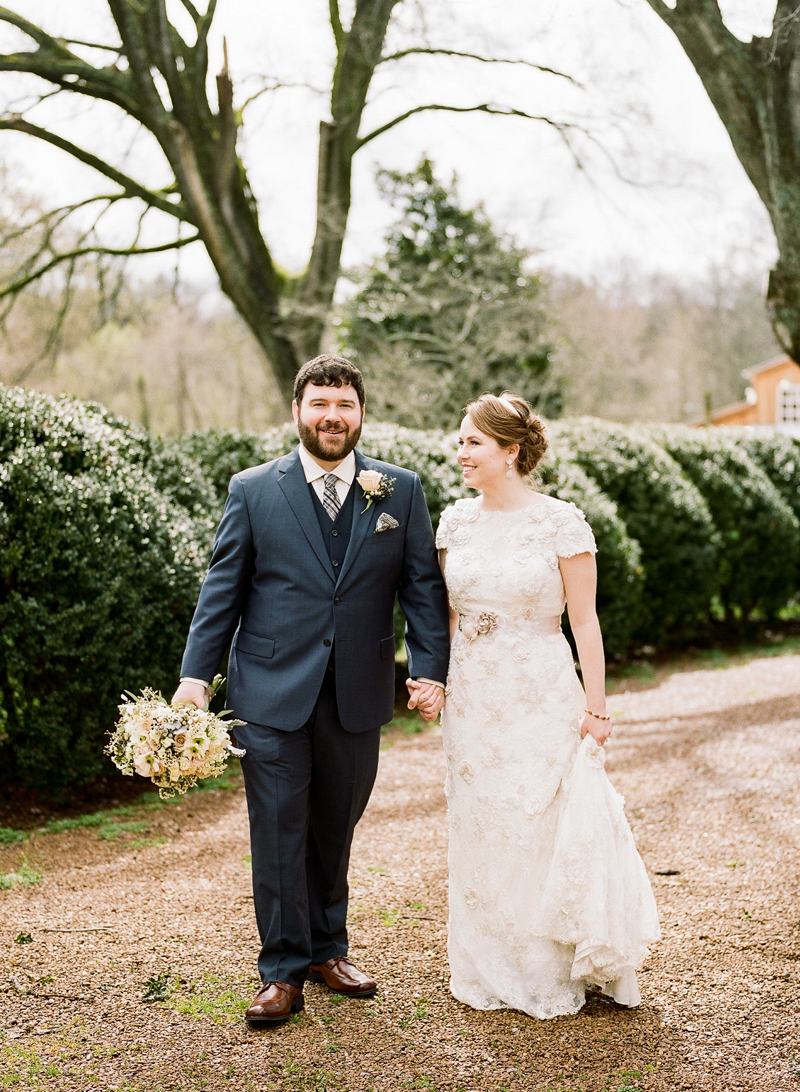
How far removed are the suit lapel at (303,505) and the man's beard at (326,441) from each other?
0.34 feet

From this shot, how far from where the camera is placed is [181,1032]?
10.6 feet

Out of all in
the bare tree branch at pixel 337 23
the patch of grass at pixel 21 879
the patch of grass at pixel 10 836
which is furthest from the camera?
the bare tree branch at pixel 337 23

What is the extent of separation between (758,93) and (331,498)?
541 centimetres

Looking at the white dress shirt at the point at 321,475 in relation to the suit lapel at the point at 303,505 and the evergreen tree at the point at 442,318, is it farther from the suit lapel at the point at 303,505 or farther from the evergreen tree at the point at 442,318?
the evergreen tree at the point at 442,318

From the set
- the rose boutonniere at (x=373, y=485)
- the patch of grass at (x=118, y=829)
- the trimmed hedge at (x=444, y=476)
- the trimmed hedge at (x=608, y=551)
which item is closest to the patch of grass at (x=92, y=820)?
the patch of grass at (x=118, y=829)

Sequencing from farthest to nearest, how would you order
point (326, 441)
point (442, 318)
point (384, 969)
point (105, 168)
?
point (442, 318) < point (105, 168) < point (384, 969) < point (326, 441)

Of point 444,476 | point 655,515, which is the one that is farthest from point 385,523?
point 655,515

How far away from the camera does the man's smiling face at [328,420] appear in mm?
3326

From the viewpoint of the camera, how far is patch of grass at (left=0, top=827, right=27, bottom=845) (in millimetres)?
5199

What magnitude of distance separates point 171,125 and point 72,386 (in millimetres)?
18464

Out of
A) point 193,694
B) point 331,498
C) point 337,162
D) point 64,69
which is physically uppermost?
point 64,69

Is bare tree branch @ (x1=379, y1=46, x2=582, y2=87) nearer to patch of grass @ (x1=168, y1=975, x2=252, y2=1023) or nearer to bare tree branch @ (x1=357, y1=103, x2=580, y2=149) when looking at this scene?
bare tree branch @ (x1=357, y1=103, x2=580, y2=149)

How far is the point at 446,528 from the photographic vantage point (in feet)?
12.3

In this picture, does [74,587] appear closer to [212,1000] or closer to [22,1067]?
[212,1000]
